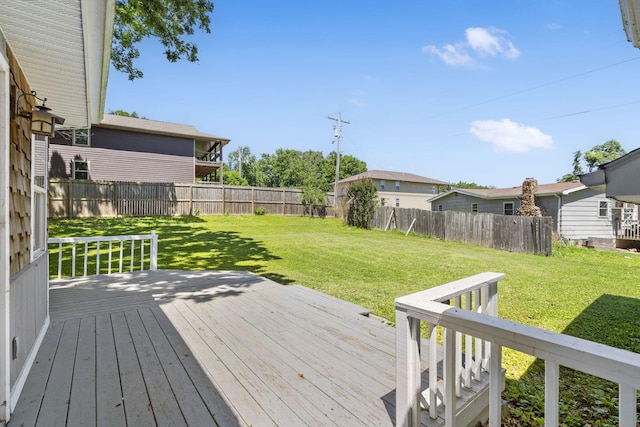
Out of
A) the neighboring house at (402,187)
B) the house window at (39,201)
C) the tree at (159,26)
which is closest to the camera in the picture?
the house window at (39,201)

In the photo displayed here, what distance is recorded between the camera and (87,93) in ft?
11.3

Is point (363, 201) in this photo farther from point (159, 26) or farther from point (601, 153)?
point (601, 153)

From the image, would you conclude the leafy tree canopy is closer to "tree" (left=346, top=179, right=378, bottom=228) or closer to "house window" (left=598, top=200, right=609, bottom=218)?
"house window" (left=598, top=200, right=609, bottom=218)

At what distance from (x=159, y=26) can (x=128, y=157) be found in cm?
1183

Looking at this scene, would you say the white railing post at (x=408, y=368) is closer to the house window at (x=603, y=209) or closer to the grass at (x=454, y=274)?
the grass at (x=454, y=274)

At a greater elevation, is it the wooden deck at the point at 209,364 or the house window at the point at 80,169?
the house window at the point at 80,169

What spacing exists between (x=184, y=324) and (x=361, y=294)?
2.80 meters

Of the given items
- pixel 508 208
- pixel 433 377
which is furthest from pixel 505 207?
pixel 433 377

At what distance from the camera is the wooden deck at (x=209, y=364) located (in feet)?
6.27

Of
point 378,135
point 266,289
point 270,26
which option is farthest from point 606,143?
point 266,289

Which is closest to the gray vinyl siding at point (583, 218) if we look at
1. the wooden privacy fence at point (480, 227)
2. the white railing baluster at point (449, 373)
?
the wooden privacy fence at point (480, 227)

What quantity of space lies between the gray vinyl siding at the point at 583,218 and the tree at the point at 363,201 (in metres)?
8.56

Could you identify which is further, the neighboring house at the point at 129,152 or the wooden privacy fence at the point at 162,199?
the neighboring house at the point at 129,152

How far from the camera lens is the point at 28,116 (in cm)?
276
